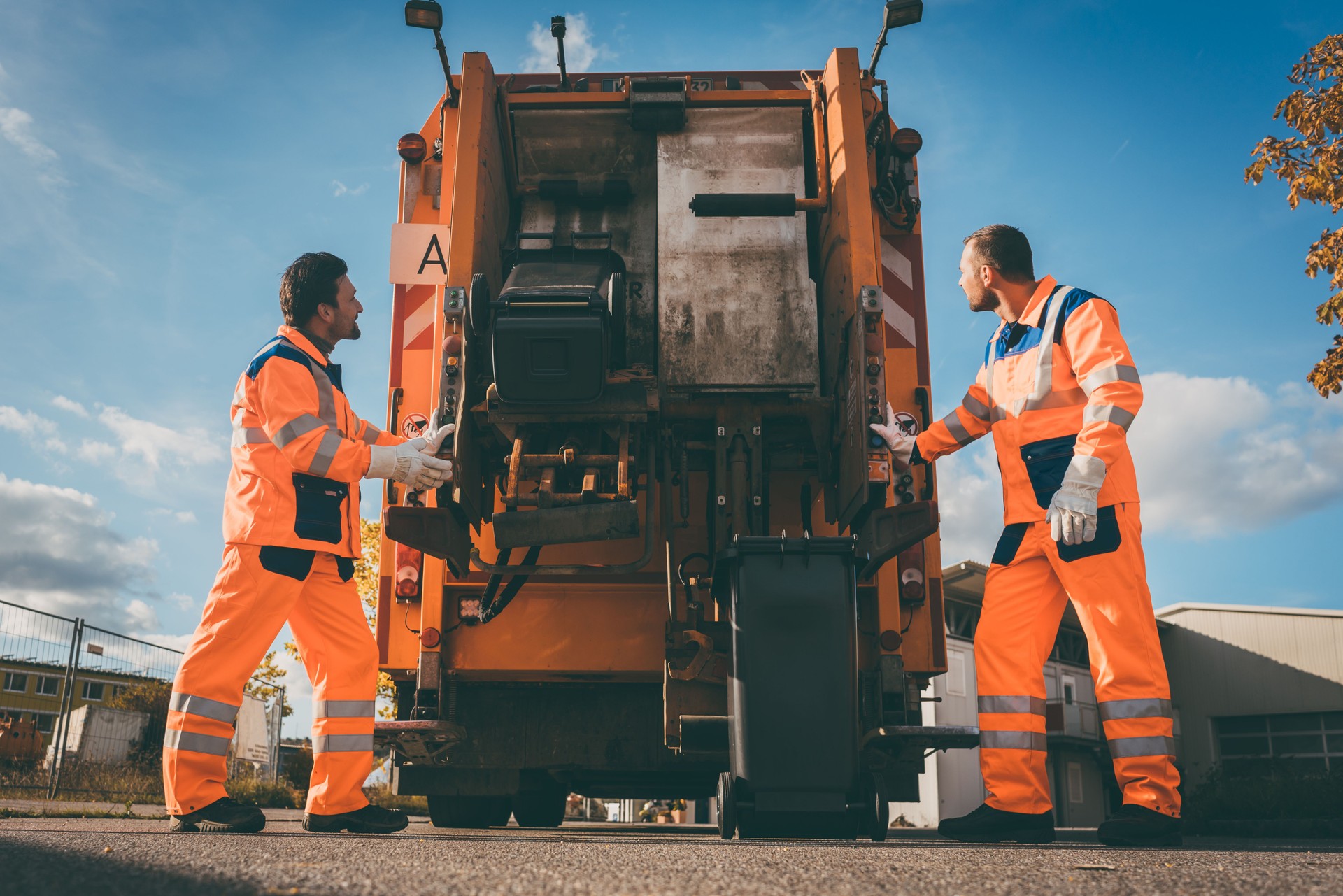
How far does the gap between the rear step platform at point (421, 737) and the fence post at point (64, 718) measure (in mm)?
4989

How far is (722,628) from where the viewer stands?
3266 millimetres

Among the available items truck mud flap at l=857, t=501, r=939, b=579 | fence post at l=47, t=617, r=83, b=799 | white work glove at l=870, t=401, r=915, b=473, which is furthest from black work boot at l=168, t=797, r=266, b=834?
fence post at l=47, t=617, r=83, b=799

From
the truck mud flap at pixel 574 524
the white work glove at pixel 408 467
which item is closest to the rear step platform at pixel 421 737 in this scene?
the truck mud flap at pixel 574 524

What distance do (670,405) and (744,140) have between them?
4.06 feet

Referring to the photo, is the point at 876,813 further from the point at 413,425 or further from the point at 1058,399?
the point at 413,425

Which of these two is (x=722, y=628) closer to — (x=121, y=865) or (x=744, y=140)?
(x=121, y=865)

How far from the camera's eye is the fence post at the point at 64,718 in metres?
7.38

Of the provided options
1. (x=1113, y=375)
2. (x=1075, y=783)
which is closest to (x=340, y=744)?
(x=1113, y=375)

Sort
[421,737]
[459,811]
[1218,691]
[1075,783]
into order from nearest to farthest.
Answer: [421,737], [459,811], [1075,783], [1218,691]

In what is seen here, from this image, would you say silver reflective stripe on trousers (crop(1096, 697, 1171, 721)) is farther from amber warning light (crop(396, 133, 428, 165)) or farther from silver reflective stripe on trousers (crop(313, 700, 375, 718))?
amber warning light (crop(396, 133, 428, 165))

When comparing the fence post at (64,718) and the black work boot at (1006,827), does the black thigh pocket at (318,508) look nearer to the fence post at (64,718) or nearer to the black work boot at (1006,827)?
the black work boot at (1006,827)

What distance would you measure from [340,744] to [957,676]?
717 inches

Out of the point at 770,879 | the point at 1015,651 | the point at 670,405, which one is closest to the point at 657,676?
the point at 670,405

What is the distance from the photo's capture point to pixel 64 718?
7848mm
